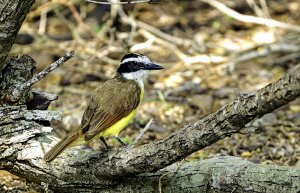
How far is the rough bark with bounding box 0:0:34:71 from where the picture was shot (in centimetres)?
503

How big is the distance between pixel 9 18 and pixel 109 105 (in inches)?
46.3

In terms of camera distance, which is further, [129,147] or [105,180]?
[105,180]

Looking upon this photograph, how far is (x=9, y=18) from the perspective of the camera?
5.08 metres

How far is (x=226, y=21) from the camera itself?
1081 centimetres

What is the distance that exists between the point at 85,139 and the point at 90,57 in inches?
170

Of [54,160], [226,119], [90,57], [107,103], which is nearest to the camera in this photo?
[226,119]

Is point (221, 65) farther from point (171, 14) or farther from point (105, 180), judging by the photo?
point (105, 180)

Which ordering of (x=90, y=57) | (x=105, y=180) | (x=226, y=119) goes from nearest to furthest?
(x=226, y=119)
(x=105, y=180)
(x=90, y=57)

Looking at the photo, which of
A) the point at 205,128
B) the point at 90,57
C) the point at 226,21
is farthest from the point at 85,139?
the point at 226,21

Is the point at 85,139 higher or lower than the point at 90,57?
lower

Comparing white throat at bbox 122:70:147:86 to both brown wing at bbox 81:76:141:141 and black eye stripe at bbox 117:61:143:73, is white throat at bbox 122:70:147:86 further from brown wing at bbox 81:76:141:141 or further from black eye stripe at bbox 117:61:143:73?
brown wing at bbox 81:76:141:141

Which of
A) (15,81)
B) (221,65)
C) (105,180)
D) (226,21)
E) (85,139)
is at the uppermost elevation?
(226,21)

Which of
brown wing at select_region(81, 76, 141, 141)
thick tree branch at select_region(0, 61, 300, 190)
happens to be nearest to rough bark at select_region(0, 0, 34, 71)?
thick tree branch at select_region(0, 61, 300, 190)

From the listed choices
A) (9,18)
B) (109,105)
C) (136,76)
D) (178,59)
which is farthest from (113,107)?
(178,59)
